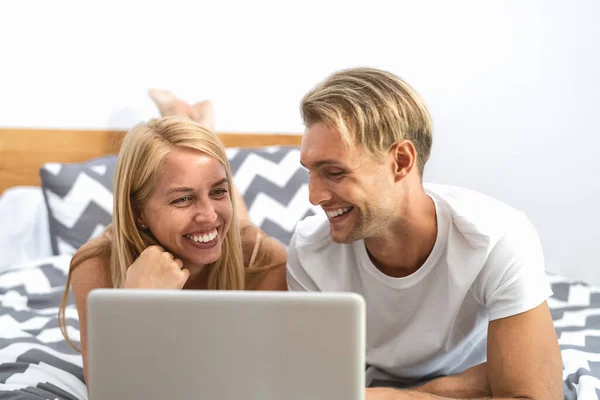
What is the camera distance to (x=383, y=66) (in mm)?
2732

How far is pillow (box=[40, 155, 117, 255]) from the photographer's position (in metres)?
2.14

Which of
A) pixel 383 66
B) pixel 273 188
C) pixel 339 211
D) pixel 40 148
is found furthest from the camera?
pixel 383 66

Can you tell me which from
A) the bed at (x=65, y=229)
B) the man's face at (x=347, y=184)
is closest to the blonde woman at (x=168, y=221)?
the bed at (x=65, y=229)

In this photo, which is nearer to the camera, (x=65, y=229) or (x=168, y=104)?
(x=65, y=229)

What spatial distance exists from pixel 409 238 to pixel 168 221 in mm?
476

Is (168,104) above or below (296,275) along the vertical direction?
above

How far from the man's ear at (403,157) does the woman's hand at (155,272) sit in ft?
1.52

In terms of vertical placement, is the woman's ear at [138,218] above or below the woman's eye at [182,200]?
below

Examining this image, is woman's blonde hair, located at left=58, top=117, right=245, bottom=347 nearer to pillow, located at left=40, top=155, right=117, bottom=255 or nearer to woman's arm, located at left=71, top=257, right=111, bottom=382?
woman's arm, located at left=71, top=257, right=111, bottom=382

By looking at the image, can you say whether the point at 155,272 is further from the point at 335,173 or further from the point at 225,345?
the point at 225,345

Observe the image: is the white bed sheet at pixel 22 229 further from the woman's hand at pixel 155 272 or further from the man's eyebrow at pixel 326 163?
the man's eyebrow at pixel 326 163

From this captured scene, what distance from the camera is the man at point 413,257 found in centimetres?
127

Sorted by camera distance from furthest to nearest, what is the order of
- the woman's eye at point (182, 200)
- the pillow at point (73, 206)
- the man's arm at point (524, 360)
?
the pillow at point (73, 206)
the woman's eye at point (182, 200)
the man's arm at point (524, 360)

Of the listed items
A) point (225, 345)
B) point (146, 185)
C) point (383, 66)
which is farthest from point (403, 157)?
point (383, 66)
